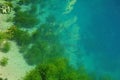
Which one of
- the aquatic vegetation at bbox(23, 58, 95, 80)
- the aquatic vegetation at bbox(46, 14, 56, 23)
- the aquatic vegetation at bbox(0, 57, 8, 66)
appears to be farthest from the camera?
the aquatic vegetation at bbox(46, 14, 56, 23)

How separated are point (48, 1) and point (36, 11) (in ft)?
4.30

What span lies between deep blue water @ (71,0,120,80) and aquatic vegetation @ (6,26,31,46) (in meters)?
2.49

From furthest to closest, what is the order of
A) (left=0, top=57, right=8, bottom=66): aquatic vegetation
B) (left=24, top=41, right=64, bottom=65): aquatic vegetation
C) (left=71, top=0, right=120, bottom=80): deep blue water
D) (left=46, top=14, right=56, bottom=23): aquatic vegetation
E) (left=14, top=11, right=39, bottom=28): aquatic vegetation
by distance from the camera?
(left=46, top=14, right=56, bottom=23): aquatic vegetation, (left=14, top=11, right=39, bottom=28): aquatic vegetation, (left=71, top=0, right=120, bottom=80): deep blue water, (left=24, top=41, right=64, bottom=65): aquatic vegetation, (left=0, top=57, right=8, bottom=66): aquatic vegetation

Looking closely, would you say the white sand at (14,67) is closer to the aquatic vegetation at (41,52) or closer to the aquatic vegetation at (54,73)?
the aquatic vegetation at (41,52)

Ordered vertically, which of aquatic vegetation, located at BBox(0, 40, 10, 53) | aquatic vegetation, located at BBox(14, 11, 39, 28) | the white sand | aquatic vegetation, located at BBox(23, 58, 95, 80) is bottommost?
aquatic vegetation, located at BBox(23, 58, 95, 80)

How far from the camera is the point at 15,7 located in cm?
2188

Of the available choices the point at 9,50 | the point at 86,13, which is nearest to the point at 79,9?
the point at 86,13

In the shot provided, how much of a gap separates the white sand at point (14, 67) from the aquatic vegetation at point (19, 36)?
1.92 feet

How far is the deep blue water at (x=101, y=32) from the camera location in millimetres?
18719

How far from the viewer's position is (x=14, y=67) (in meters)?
18.0

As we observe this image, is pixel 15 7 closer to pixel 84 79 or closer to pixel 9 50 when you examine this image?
pixel 9 50

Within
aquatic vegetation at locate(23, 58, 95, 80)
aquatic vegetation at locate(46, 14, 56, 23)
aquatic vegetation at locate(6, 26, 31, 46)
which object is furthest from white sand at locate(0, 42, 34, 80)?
aquatic vegetation at locate(46, 14, 56, 23)

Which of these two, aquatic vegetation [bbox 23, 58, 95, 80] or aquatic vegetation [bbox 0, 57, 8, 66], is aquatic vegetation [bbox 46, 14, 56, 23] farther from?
aquatic vegetation [bbox 23, 58, 95, 80]

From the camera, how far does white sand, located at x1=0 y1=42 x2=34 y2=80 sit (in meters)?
17.5
